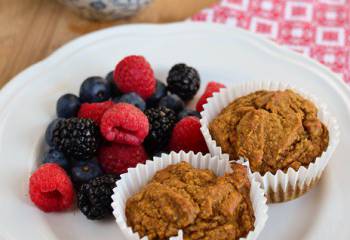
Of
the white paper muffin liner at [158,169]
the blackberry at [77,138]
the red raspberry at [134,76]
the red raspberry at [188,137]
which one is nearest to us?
the white paper muffin liner at [158,169]

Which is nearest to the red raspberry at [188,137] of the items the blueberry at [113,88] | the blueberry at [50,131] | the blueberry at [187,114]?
the blueberry at [187,114]

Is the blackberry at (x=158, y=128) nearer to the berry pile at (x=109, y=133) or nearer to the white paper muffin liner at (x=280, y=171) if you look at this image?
the berry pile at (x=109, y=133)

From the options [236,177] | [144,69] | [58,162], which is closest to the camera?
[236,177]

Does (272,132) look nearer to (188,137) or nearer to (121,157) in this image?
(188,137)

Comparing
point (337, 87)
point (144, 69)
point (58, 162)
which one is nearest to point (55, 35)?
point (144, 69)

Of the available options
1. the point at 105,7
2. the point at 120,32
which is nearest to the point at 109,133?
the point at 120,32

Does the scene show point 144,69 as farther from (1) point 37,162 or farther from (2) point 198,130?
(1) point 37,162

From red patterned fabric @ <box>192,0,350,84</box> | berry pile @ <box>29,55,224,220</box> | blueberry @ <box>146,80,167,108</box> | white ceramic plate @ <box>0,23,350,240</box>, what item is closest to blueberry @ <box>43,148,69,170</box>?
berry pile @ <box>29,55,224,220</box>
